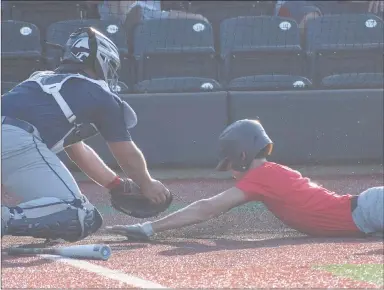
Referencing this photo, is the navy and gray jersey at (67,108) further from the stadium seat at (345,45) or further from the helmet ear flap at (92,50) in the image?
the stadium seat at (345,45)

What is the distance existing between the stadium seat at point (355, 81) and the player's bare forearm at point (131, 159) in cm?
392

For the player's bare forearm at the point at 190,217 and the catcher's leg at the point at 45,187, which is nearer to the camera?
the catcher's leg at the point at 45,187

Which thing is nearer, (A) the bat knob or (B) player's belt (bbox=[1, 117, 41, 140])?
(A) the bat knob

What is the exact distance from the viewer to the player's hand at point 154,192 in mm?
5594

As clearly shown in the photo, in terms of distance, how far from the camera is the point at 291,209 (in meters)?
5.37

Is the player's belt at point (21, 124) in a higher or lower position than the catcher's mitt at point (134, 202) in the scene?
higher

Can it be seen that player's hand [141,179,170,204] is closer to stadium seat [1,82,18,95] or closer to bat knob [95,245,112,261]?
bat knob [95,245,112,261]

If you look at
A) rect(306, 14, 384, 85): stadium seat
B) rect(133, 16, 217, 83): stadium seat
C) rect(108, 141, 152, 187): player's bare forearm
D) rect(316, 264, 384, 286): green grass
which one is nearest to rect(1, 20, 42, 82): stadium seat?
rect(133, 16, 217, 83): stadium seat

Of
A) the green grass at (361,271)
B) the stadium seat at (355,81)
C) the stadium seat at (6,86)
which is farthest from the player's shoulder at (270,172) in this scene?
the stadium seat at (6,86)

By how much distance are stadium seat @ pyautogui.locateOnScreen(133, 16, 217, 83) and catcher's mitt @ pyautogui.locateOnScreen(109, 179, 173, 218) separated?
12.1 ft

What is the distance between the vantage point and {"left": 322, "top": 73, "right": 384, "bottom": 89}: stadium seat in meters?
9.12

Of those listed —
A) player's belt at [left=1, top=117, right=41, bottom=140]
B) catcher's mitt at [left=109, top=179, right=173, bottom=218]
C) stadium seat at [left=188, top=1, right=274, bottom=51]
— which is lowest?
catcher's mitt at [left=109, top=179, right=173, bottom=218]

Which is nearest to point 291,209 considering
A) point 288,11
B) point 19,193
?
point 19,193

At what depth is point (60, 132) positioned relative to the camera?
5.23m
